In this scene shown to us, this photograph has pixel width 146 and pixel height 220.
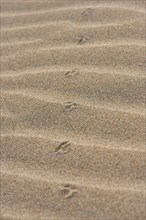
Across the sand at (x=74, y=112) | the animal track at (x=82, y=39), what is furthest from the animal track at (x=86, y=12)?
the animal track at (x=82, y=39)

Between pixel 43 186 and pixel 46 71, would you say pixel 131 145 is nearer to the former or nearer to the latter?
pixel 43 186

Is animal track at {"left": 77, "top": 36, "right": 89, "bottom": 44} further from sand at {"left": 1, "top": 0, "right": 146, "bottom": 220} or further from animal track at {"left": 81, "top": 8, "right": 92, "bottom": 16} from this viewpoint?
animal track at {"left": 81, "top": 8, "right": 92, "bottom": 16}

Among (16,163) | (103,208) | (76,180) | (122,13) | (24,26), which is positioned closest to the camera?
(103,208)

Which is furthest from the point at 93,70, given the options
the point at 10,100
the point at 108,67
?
the point at 10,100

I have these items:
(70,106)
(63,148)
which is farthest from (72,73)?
(63,148)

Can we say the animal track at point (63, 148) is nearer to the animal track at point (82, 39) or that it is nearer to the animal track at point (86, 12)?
the animal track at point (82, 39)

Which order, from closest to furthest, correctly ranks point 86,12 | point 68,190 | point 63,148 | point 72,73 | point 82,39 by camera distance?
point 68,190
point 63,148
point 72,73
point 82,39
point 86,12

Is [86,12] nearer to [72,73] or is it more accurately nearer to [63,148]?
[72,73]
